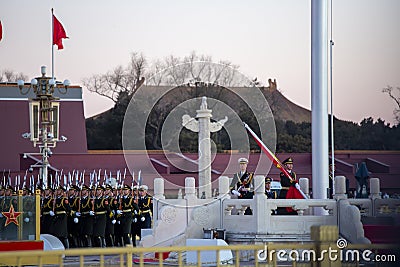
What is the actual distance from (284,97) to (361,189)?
17.8 meters

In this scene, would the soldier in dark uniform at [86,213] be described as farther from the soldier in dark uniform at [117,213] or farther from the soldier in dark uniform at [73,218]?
the soldier in dark uniform at [117,213]

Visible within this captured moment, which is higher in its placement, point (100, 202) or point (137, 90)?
point (137, 90)

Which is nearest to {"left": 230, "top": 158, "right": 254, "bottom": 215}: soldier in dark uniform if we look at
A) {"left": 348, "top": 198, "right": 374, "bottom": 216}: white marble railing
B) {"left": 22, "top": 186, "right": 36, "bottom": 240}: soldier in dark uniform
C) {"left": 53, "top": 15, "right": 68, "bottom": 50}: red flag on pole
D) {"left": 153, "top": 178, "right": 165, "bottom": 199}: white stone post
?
{"left": 153, "top": 178, "right": 165, "bottom": 199}: white stone post

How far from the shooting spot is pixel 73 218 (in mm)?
16906

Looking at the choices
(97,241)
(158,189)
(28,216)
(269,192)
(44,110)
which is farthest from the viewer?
(97,241)

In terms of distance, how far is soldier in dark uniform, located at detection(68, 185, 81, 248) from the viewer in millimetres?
16891

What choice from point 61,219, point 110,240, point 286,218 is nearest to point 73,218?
point 61,219

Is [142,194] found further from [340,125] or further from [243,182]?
[340,125]

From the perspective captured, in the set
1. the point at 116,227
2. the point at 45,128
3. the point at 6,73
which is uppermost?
the point at 6,73

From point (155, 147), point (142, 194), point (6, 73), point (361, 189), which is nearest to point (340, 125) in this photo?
point (155, 147)

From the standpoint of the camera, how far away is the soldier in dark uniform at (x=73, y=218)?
16.9 m

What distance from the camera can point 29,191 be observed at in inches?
665

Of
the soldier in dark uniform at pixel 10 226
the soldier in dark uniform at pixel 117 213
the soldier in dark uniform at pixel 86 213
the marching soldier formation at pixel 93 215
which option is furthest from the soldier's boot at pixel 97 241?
the soldier in dark uniform at pixel 10 226

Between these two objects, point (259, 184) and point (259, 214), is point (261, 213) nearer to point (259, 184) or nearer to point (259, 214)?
point (259, 214)
